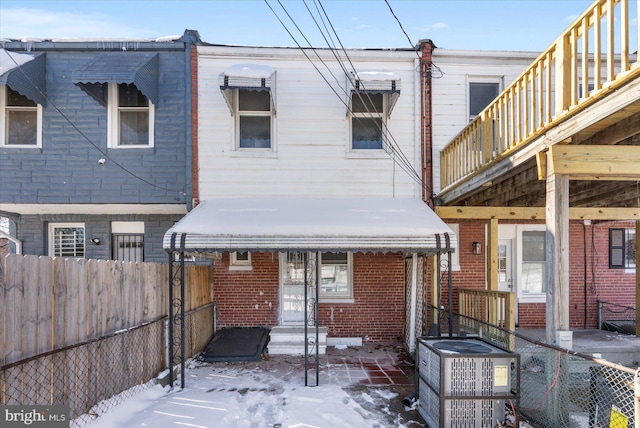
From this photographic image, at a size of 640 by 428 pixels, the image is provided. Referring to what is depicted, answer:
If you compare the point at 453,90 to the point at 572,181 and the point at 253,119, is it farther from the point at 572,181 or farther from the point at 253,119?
the point at 253,119

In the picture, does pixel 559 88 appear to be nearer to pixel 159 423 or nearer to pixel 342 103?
pixel 342 103

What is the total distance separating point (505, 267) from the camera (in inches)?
390

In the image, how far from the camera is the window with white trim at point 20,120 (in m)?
8.63

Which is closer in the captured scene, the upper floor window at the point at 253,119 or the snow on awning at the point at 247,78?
the snow on awning at the point at 247,78

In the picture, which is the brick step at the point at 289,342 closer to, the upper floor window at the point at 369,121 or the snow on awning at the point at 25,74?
the upper floor window at the point at 369,121

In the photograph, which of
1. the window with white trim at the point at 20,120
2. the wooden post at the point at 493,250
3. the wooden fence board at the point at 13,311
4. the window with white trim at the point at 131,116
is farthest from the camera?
the window with white trim at the point at 131,116

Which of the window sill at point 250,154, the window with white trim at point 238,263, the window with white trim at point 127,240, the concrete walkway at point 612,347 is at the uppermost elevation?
the window sill at point 250,154

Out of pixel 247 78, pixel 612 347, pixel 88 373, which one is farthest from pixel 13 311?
pixel 612 347

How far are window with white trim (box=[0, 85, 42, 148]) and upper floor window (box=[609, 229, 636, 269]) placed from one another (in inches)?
550

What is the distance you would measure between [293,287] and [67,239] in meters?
5.84

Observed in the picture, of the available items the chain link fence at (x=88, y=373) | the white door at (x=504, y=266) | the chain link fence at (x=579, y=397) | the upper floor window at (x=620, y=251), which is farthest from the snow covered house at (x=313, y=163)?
the upper floor window at (x=620, y=251)

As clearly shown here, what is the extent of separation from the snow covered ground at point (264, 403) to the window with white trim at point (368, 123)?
16.9 ft

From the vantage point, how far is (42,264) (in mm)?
3941

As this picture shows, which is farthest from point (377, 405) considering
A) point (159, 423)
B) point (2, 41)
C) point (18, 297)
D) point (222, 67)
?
point (2, 41)
